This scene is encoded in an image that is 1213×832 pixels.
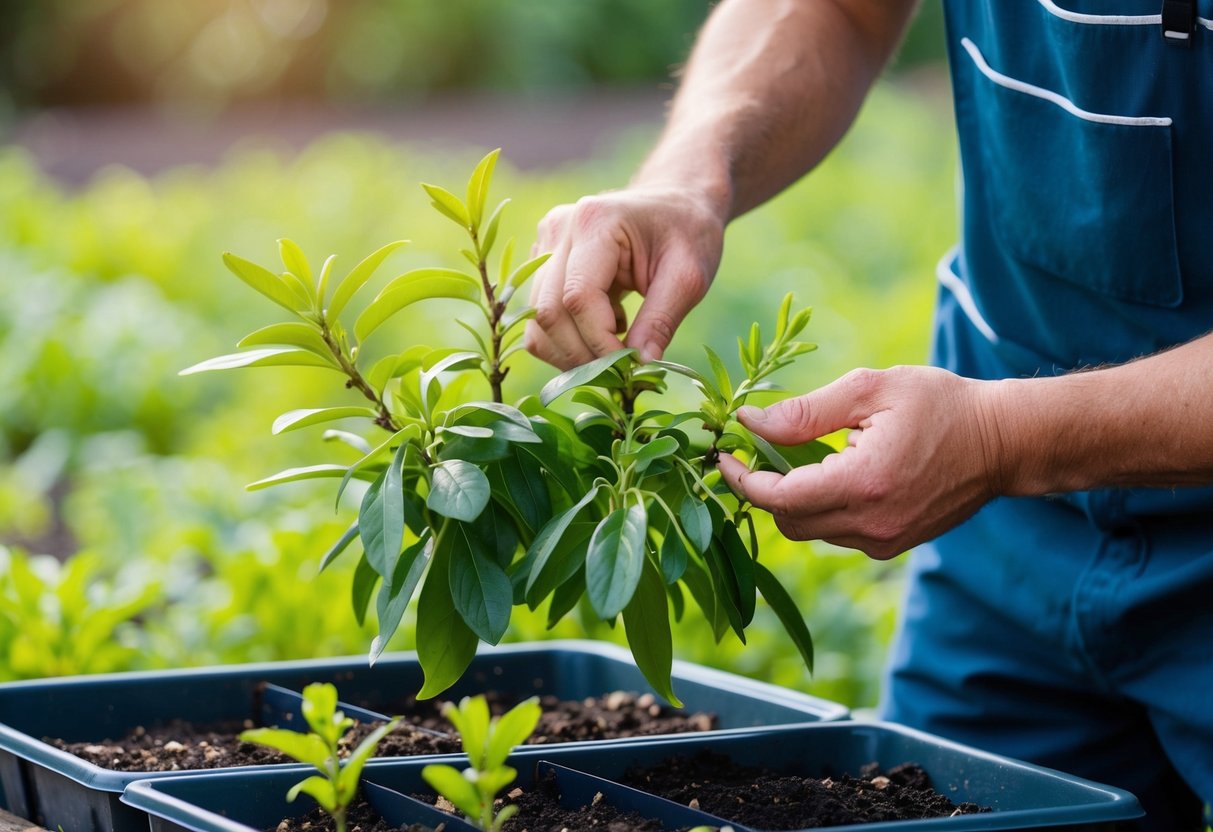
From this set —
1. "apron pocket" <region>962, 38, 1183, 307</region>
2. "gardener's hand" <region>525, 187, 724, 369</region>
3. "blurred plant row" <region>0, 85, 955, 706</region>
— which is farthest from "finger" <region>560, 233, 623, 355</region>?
"blurred plant row" <region>0, 85, 955, 706</region>

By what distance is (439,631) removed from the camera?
4.17 ft

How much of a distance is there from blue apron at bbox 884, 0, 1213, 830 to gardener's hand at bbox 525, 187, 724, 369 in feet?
1.32

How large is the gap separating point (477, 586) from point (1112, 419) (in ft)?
1.92

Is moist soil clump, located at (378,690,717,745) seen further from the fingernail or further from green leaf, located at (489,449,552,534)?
the fingernail

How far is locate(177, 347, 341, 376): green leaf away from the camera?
1188 mm

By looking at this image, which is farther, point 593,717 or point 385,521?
point 593,717

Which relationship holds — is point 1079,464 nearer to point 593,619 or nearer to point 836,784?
point 836,784

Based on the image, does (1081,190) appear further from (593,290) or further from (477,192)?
(477,192)

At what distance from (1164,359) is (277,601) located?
1.52 metres

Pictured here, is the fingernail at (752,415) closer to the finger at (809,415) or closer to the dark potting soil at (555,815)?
the finger at (809,415)

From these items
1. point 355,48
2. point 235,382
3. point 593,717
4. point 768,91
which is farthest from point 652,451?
point 355,48

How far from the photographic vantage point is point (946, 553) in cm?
184

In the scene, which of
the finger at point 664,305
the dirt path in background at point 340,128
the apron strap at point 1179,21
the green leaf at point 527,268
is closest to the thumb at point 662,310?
the finger at point 664,305

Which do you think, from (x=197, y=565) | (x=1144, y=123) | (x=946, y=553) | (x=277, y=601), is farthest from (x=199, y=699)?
(x=197, y=565)
